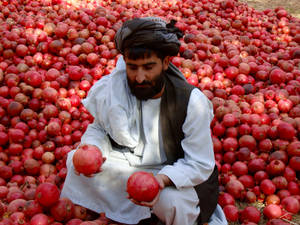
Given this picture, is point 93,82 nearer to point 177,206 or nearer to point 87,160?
point 87,160

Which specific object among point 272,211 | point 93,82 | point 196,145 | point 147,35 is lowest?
point 272,211

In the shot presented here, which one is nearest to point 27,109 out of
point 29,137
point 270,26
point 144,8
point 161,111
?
point 29,137

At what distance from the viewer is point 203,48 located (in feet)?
15.3

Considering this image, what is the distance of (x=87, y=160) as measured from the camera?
6.53 feet

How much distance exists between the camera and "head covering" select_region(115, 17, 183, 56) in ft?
6.43

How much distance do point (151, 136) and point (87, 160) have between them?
530 millimetres

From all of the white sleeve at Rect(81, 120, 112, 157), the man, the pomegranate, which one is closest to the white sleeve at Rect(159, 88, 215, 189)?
the man

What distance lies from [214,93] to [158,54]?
2.06 m

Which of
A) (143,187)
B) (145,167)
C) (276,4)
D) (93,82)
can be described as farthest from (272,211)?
(276,4)

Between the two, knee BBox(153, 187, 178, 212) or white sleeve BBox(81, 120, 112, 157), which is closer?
knee BBox(153, 187, 178, 212)

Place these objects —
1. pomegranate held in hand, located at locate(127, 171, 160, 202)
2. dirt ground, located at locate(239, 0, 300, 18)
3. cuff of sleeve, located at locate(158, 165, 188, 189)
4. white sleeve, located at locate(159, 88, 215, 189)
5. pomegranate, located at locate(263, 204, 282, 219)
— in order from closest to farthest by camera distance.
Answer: pomegranate held in hand, located at locate(127, 171, 160, 202) → cuff of sleeve, located at locate(158, 165, 188, 189) → white sleeve, located at locate(159, 88, 215, 189) → pomegranate, located at locate(263, 204, 282, 219) → dirt ground, located at locate(239, 0, 300, 18)

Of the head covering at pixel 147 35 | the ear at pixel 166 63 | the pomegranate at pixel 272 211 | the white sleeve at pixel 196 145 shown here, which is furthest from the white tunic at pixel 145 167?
the pomegranate at pixel 272 211

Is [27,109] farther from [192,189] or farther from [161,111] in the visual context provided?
[192,189]

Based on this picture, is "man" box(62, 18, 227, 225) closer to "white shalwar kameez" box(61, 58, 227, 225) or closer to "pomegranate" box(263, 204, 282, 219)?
"white shalwar kameez" box(61, 58, 227, 225)
